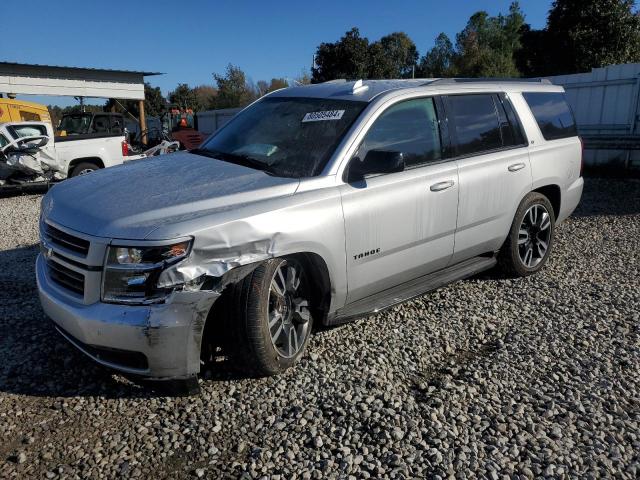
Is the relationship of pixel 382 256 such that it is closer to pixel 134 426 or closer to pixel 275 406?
pixel 275 406

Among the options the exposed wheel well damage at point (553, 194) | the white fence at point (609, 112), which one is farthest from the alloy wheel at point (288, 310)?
the white fence at point (609, 112)

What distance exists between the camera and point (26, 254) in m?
6.22

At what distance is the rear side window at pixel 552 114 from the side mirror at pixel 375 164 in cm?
235

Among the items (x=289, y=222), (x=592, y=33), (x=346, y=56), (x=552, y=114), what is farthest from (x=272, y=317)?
(x=346, y=56)

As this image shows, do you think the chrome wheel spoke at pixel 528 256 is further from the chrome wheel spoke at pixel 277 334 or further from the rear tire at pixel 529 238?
the chrome wheel spoke at pixel 277 334

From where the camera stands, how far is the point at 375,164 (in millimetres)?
3482

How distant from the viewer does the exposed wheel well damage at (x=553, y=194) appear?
17.5ft

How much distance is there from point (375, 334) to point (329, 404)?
Result: 3.34 feet

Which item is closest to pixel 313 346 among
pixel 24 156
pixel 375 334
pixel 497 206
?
pixel 375 334

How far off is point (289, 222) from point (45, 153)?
10.2 metres

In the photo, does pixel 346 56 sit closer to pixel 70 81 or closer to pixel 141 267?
pixel 70 81

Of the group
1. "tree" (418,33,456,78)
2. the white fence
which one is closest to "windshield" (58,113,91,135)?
the white fence

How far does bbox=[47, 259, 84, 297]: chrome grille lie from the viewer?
2.92 meters

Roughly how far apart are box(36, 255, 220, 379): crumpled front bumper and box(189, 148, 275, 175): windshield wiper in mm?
1102
